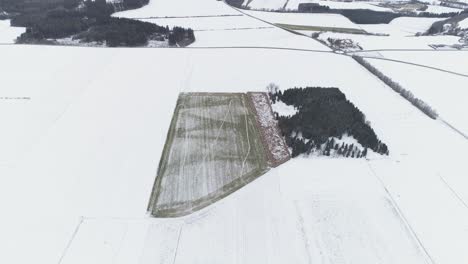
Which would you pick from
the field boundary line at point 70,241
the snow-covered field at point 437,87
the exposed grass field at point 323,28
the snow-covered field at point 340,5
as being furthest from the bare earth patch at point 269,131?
the snow-covered field at point 340,5

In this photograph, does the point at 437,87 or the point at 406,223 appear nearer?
the point at 406,223

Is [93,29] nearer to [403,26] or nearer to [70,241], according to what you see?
[70,241]

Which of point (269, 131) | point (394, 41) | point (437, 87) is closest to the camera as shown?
point (269, 131)

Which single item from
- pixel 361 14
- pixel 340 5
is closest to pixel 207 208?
pixel 361 14

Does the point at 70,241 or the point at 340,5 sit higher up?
the point at 340,5

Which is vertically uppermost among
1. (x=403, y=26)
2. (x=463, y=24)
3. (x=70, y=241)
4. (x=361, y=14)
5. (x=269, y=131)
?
(x=361, y=14)

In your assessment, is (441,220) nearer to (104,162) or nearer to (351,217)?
(351,217)

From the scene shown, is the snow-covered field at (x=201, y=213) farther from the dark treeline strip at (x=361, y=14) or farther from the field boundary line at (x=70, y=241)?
the dark treeline strip at (x=361, y=14)
